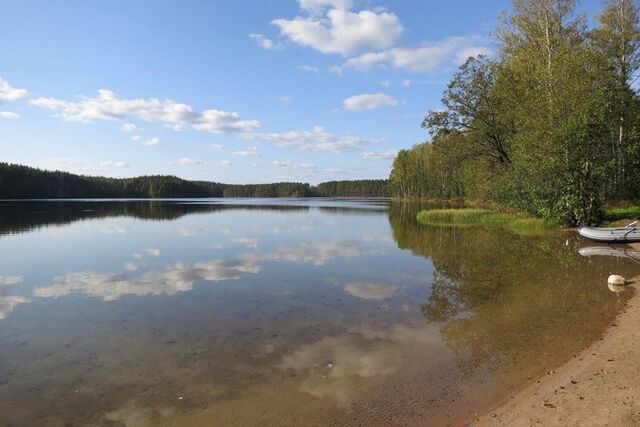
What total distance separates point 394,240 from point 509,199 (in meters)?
14.9

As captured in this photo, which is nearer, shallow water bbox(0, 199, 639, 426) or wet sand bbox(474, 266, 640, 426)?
wet sand bbox(474, 266, 640, 426)

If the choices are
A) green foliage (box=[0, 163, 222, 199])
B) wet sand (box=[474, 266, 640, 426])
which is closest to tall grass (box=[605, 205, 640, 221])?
wet sand (box=[474, 266, 640, 426])

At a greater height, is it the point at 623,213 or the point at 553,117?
the point at 553,117

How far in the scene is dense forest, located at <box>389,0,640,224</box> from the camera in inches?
1128

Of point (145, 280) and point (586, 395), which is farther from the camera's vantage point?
point (145, 280)

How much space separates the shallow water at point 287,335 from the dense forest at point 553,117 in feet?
39.1

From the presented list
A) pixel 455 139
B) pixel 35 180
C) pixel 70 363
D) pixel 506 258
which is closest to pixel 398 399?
pixel 70 363

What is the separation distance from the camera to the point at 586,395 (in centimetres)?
597

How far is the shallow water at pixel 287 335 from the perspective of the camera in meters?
6.51

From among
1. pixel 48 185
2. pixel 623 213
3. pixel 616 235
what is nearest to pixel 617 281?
pixel 616 235

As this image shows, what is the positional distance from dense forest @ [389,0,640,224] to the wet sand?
977 inches

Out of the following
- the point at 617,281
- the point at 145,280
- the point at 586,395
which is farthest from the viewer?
the point at 145,280

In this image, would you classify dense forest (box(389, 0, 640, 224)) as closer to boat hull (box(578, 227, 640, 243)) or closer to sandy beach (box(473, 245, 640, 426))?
boat hull (box(578, 227, 640, 243))

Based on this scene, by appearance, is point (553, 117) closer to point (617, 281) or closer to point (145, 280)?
point (617, 281)
